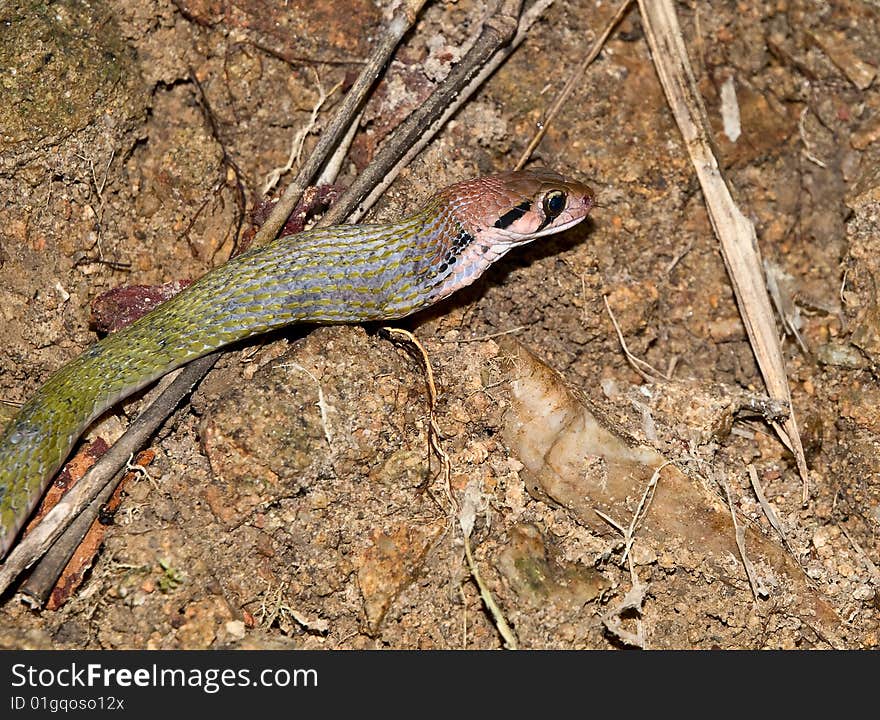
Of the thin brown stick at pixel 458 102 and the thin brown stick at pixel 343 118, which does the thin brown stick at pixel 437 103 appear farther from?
the thin brown stick at pixel 343 118

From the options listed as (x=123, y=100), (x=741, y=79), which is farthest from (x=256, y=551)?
(x=741, y=79)

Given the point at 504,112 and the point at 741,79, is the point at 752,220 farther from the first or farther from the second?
the point at 504,112

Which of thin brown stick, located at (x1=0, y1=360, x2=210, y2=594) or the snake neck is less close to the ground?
the snake neck

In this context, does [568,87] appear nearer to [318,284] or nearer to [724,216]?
[724,216]

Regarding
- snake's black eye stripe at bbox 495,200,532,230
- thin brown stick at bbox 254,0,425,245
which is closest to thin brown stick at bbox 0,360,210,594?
thin brown stick at bbox 254,0,425,245

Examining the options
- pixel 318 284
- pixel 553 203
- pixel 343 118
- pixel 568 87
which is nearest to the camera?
pixel 318 284

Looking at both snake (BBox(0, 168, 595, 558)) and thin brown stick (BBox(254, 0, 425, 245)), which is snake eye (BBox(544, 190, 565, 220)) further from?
thin brown stick (BBox(254, 0, 425, 245))

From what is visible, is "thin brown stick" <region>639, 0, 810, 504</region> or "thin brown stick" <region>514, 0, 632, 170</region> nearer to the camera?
"thin brown stick" <region>639, 0, 810, 504</region>

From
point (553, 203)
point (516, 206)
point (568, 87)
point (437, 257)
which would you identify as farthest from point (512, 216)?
point (568, 87)
